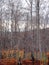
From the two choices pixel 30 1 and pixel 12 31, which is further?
pixel 12 31

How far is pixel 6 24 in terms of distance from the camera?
15969 mm

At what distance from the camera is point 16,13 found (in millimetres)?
14805

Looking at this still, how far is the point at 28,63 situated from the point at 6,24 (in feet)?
29.3

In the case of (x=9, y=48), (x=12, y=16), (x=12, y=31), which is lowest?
(x=9, y=48)

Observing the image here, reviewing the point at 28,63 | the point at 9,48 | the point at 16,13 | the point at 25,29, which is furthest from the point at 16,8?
the point at 28,63

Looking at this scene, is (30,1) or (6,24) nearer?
(30,1)

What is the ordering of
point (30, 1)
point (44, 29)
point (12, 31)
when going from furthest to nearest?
point (12, 31) < point (44, 29) < point (30, 1)

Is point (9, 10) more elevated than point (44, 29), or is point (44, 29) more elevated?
point (9, 10)

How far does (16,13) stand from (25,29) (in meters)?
1.27

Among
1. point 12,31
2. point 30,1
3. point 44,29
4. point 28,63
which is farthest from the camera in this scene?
point 12,31

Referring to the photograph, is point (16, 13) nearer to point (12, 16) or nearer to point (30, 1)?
point (12, 16)

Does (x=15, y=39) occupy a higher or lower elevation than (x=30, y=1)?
lower

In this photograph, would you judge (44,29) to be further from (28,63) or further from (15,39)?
(28,63)

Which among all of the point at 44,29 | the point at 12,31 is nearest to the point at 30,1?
the point at 44,29
